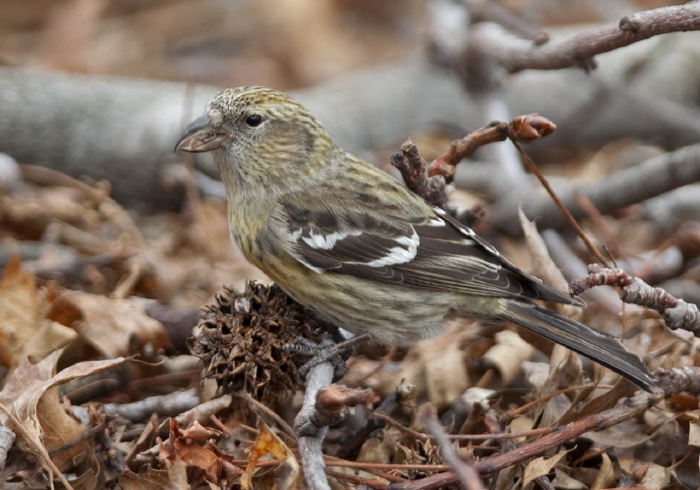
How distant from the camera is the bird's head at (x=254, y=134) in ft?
14.0

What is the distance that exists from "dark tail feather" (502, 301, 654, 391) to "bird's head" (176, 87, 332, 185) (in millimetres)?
1436

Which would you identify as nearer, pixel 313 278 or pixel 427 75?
pixel 313 278

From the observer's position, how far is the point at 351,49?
10.5m

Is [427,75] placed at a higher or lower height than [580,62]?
lower

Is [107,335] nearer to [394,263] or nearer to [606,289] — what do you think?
[394,263]

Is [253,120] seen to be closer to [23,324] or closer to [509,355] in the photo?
[23,324]

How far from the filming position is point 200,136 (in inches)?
167

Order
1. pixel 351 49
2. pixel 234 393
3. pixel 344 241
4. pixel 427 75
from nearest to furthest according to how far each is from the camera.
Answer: pixel 234 393
pixel 344 241
pixel 427 75
pixel 351 49

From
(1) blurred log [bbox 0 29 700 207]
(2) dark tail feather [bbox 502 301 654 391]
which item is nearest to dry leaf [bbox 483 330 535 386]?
(2) dark tail feather [bbox 502 301 654 391]

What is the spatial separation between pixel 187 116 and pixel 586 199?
312cm

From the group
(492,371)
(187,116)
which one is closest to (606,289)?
(492,371)

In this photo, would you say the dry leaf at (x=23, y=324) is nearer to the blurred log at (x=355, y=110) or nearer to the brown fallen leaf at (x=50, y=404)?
the brown fallen leaf at (x=50, y=404)

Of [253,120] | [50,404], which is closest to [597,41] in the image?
[253,120]

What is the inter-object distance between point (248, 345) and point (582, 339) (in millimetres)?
1484
